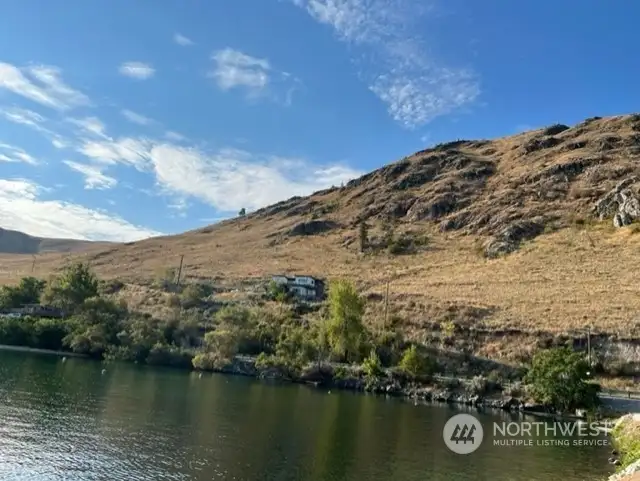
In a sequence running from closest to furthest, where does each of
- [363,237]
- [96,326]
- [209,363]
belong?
[209,363], [96,326], [363,237]

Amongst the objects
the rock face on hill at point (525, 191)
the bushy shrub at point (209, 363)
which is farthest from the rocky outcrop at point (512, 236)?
the bushy shrub at point (209, 363)

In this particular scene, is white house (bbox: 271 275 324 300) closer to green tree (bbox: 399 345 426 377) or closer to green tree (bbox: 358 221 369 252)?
green tree (bbox: 358 221 369 252)

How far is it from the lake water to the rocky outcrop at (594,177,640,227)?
289 feet

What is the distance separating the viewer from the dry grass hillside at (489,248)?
8900 centimetres

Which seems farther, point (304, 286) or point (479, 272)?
point (304, 286)

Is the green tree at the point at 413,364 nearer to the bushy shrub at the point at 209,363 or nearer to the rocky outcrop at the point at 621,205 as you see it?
the bushy shrub at the point at 209,363

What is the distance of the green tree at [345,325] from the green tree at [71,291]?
54972mm

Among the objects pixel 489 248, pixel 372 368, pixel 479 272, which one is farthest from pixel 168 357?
pixel 489 248

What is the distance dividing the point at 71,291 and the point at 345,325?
61655 millimetres

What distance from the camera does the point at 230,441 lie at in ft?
119

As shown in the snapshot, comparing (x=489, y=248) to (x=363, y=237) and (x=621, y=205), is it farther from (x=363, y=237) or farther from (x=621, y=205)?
(x=363, y=237)

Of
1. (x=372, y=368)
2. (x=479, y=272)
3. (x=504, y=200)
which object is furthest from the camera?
(x=504, y=200)

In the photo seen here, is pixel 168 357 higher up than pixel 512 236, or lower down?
lower down

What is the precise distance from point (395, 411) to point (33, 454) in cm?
3544
